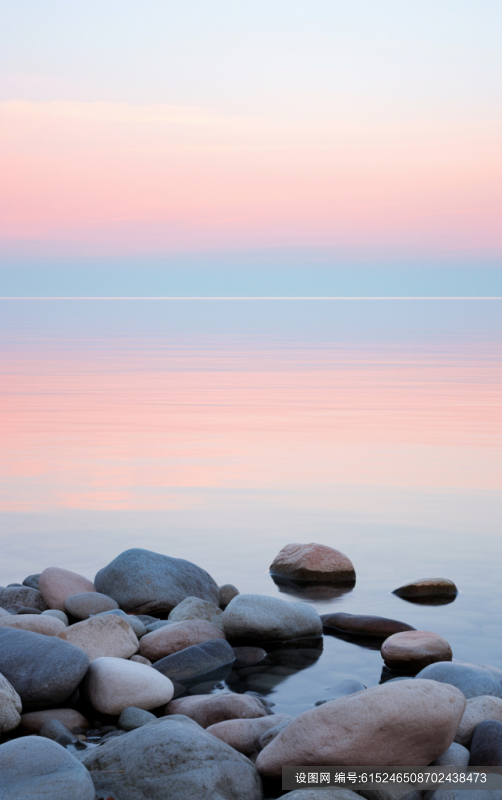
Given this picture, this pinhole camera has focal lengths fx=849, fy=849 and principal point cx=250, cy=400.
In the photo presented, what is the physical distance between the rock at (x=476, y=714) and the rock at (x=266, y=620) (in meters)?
2.54

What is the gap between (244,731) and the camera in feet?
17.3

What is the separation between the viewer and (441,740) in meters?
4.61

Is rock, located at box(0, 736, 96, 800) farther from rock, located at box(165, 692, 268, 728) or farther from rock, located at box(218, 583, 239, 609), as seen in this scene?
rock, located at box(218, 583, 239, 609)

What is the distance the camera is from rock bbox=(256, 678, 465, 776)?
4504 mm

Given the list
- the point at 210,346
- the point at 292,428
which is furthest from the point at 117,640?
the point at 210,346

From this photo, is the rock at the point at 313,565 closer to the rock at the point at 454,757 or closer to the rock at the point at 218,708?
the rock at the point at 218,708

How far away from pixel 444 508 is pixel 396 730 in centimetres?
744

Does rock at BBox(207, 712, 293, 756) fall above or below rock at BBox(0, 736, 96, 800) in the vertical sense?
below

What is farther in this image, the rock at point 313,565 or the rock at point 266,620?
the rock at point 313,565

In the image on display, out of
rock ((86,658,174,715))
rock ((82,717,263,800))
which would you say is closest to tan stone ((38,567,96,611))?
rock ((86,658,174,715))

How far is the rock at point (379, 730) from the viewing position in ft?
14.8

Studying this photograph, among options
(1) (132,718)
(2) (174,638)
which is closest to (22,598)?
(2) (174,638)

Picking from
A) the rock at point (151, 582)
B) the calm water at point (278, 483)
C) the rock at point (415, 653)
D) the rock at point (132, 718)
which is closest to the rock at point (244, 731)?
the rock at point (132, 718)

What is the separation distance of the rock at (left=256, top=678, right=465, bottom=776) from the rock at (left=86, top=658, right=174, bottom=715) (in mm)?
1537
